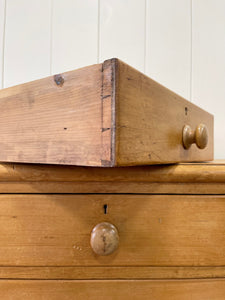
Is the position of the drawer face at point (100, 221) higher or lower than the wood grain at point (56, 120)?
lower

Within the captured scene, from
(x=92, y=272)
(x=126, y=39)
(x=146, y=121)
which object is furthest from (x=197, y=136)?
(x=126, y=39)

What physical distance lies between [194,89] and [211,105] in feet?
0.31

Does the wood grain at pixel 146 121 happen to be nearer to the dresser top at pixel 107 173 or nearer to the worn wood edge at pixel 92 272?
the dresser top at pixel 107 173

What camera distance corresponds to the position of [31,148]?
0.32 metres

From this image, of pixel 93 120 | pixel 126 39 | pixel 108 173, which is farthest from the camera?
pixel 126 39

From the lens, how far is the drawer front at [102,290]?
0.37 metres

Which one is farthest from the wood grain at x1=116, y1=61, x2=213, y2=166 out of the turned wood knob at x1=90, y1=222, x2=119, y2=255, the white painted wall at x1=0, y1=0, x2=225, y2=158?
the white painted wall at x1=0, y1=0, x2=225, y2=158

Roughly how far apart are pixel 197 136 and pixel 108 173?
0.54ft

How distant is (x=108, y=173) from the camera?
0.36 meters

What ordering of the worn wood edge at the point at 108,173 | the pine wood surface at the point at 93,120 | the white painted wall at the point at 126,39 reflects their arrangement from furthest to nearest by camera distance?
the white painted wall at the point at 126,39 → the worn wood edge at the point at 108,173 → the pine wood surface at the point at 93,120

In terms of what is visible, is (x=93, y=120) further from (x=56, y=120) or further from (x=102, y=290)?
(x=102, y=290)

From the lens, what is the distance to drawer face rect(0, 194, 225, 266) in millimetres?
367

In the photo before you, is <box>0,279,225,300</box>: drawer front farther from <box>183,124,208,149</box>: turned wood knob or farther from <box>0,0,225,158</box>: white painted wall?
<box>0,0,225,158</box>: white painted wall

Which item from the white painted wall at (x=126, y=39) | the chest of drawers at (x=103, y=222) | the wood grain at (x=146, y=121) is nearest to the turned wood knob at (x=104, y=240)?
the chest of drawers at (x=103, y=222)
